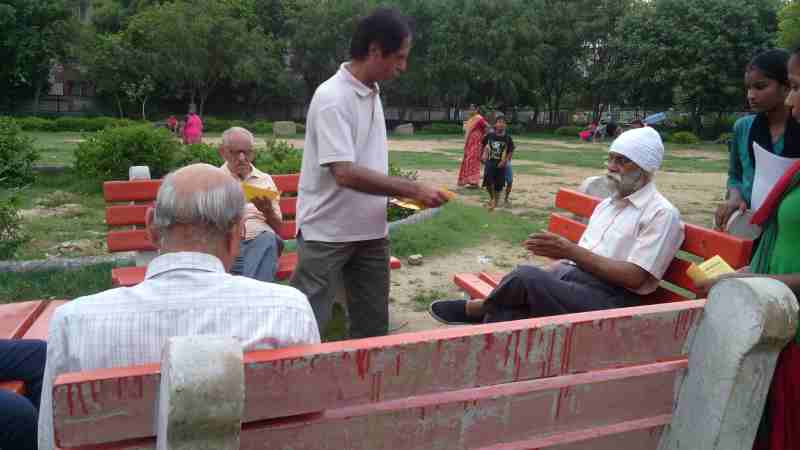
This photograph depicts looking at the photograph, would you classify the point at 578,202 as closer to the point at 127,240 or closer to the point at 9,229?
the point at 127,240

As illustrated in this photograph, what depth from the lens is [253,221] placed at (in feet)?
13.7

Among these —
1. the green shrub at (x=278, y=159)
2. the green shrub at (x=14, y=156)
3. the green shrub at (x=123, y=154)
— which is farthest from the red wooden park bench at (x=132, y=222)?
the green shrub at (x=123, y=154)

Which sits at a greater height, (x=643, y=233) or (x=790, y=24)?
(x=790, y=24)

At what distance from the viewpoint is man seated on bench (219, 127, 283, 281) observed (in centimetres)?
392

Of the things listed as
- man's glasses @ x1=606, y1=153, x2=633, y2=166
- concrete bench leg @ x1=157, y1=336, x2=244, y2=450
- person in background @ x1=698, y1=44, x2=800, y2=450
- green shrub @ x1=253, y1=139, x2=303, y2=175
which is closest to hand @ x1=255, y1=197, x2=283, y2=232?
man's glasses @ x1=606, y1=153, x2=633, y2=166

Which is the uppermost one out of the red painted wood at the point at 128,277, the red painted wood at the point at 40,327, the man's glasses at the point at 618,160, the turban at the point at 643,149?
the turban at the point at 643,149

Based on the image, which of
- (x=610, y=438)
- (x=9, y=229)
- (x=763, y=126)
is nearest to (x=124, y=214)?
(x=9, y=229)

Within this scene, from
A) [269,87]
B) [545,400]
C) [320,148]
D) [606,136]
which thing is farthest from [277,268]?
[269,87]

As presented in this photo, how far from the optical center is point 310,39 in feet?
123

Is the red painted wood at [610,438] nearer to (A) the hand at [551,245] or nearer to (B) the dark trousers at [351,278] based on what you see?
(A) the hand at [551,245]

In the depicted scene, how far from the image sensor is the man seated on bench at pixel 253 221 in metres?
3.92

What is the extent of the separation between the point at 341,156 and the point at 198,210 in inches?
43.1

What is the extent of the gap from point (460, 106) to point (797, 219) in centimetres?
4153

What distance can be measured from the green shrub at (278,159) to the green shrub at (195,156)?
2.58 feet
